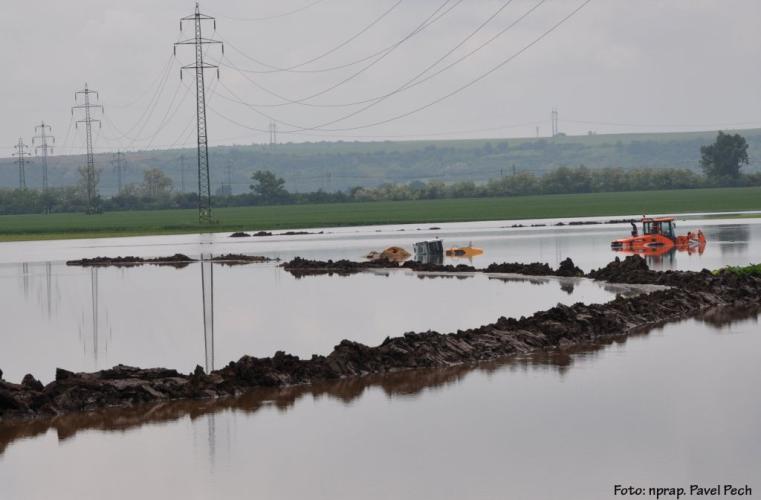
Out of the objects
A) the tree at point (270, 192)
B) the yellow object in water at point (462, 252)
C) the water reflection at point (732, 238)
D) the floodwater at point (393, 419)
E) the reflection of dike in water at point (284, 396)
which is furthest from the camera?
the tree at point (270, 192)

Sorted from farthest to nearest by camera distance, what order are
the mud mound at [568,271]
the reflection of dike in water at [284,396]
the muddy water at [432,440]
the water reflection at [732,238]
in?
the water reflection at [732,238], the mud mound at [568,271], the reflection of dike in water at [284,396], the muddy water at [432,440]

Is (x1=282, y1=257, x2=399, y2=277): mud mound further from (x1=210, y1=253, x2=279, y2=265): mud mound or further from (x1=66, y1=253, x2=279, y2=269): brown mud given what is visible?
(x1=66, y1=253, x2=279, y2=269): brown mud

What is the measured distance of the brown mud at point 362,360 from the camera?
18953 mm

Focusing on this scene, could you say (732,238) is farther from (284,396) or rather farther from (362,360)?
(284,396)

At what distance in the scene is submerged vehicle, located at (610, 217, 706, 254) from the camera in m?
56.2

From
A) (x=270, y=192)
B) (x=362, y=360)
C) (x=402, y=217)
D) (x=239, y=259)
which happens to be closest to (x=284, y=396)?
(x=362, y=360)

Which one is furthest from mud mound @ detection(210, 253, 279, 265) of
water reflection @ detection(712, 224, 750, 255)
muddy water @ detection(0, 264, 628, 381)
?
water reflection @ detection(712, 224, 750, 255)

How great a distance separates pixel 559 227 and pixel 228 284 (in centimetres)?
4801

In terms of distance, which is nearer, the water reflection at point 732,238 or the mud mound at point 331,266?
the mud mound at point 331,266

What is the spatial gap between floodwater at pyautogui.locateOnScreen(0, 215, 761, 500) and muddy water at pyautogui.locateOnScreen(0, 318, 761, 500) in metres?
0.03

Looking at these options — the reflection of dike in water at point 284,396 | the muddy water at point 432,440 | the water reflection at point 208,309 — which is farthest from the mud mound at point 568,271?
the muddy water at point 432,440

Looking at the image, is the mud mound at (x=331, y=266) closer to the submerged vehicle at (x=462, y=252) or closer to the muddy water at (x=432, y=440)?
the submerged vehicle at (x=462, y=252)

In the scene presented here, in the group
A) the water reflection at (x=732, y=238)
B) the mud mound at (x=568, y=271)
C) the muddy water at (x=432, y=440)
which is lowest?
the muddy water at (x=432, y=440)

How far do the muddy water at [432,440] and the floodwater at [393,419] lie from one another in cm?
3
